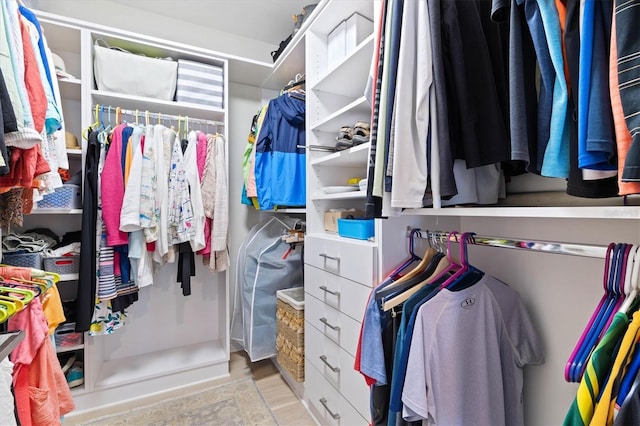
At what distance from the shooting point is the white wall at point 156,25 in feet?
6.01

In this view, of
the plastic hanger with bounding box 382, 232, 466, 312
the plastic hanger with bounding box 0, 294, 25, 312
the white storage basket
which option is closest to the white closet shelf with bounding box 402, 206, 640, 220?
the plastic hanger with bounding box 382, 232, 466, 312

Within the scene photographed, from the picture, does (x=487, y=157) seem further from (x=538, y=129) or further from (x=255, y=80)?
(x=255, y=80)

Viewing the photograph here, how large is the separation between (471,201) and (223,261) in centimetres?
154

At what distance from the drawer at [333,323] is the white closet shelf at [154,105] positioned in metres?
1.38

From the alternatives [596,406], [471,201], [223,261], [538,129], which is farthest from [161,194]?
[596,406]

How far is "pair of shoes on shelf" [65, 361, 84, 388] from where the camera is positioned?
5.36 feet

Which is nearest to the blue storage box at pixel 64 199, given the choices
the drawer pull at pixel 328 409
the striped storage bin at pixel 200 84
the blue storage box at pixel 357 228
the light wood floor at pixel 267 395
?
the striped storage bin at pixel 200 84

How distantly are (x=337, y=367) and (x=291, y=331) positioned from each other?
476 millimetres

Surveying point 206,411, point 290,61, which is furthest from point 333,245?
point 290,61

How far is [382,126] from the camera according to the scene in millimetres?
865

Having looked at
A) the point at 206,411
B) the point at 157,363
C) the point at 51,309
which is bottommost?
the point at 206,411

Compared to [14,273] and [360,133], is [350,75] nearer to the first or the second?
[360,133]

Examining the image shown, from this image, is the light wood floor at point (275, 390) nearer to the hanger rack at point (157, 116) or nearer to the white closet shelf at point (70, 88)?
the hanger rack at point (157, 116)

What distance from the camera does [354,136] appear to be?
1251 millimetres
